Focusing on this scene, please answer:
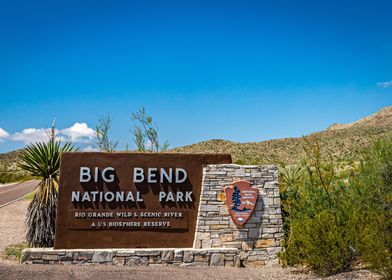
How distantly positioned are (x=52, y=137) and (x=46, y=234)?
316cm

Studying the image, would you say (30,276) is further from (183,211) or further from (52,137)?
(52,137)

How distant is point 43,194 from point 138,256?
3.70 metres

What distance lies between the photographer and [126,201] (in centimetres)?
1238

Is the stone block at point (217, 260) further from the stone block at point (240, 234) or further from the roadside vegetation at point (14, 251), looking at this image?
the roadside vegetation at point (14, 251)

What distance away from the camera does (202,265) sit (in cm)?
1211

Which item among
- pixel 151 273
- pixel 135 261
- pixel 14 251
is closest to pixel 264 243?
pixel 151 273

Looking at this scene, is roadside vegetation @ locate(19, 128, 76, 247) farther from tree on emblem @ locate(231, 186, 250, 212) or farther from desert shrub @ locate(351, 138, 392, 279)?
desert shrub @ locate(351, 138, 392, 279)

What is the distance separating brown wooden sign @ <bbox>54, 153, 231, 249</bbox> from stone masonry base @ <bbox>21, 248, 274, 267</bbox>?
1.02ft

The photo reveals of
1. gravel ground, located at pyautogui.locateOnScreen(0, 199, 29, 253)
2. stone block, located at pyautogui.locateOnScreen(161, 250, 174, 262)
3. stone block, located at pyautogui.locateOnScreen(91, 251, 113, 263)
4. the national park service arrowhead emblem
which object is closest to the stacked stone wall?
the national park service arrowhead emblem

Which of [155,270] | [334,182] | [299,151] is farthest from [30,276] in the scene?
[299,151]

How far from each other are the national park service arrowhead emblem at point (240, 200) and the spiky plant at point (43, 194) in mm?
5273

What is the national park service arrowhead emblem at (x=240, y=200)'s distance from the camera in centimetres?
1252

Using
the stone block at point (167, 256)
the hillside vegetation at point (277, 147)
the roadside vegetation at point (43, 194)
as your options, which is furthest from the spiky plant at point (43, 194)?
the hillside vegetation at point (277, 147)

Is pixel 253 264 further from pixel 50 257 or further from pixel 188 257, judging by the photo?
pixel 50 257
